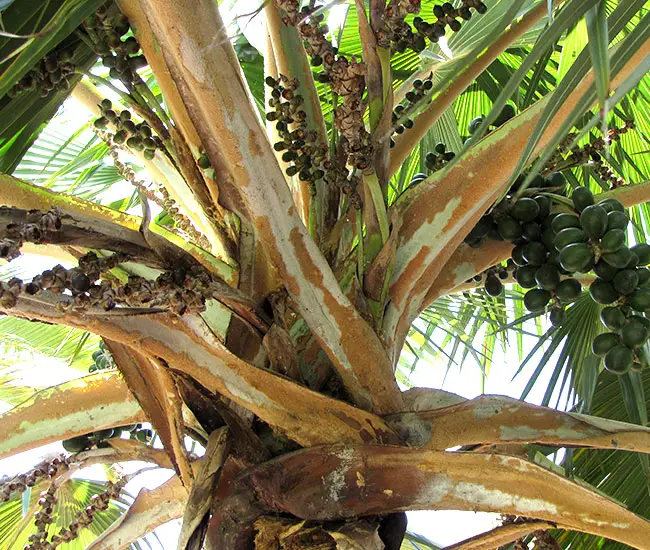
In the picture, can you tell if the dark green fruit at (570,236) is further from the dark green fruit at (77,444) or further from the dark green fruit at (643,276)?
the dark green fruit at (77,444)

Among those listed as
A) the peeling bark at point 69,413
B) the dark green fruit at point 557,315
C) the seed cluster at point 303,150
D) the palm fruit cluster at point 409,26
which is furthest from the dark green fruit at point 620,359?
the peeling bark at point 69,413

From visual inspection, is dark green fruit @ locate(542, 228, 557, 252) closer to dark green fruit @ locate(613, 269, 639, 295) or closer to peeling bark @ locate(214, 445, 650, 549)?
dark green fruit @ locate(613, 269, 639, 295)

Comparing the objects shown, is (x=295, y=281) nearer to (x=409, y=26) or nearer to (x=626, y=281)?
(x=409, y=26)

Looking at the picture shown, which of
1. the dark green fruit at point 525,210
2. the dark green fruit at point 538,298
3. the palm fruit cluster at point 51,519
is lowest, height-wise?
the palm fruit cluster at point 51,519

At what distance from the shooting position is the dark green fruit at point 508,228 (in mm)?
1648

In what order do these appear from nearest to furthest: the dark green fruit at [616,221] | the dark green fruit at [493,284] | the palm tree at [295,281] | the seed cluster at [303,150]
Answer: the palm tree at [295,281], the seed cluster at [303,150], the dark green fruit at [616,221], the dark green fruit at [493,284]

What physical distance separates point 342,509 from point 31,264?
6.51ft

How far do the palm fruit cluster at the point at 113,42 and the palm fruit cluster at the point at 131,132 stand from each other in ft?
0.44

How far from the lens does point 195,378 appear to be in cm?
Answer: 127

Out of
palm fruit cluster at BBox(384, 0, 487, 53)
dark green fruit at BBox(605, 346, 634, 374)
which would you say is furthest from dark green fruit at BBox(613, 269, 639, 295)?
palm fruit cluster at BBox(384, 0, 487, 53)

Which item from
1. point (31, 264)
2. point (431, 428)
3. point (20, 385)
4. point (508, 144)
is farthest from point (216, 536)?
point (20, 385)

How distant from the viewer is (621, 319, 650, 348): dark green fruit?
151 centimetres

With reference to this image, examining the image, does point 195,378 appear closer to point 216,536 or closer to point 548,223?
point 216,536

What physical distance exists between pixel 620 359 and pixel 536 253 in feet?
0.92
